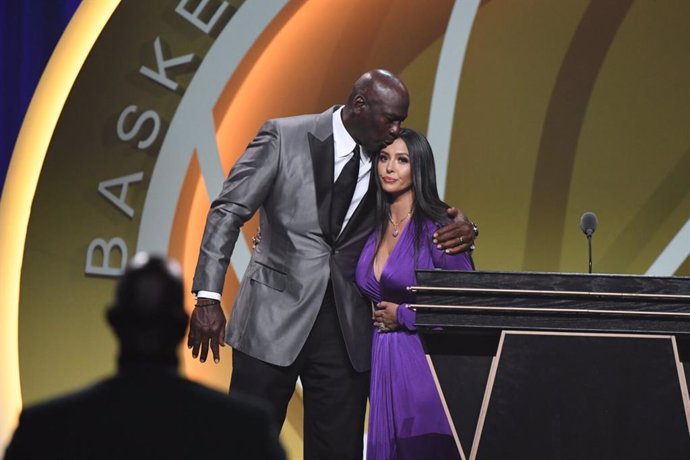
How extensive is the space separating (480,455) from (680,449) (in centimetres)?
56

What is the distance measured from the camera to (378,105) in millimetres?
3322

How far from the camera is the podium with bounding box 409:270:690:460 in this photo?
3.12 metres

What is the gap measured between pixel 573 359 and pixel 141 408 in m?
2.03

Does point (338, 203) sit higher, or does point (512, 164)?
point (512, 164)

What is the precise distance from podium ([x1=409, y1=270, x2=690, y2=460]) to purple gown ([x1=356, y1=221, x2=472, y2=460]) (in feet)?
1.84

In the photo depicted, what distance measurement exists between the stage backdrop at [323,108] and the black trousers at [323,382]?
1.56m

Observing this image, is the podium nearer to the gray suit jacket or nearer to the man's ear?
the gray suit jacket

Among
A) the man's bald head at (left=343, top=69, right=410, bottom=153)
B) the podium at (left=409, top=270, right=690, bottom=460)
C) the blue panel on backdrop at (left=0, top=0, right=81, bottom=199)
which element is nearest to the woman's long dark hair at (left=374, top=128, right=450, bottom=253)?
the man's bald head at (left=343, top=69, right=410, bottom=153)

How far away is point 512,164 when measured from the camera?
5598 millimetres

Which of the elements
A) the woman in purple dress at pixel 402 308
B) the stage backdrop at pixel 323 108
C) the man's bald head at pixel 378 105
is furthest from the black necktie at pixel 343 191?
the stage backdrop at pixel 323 108

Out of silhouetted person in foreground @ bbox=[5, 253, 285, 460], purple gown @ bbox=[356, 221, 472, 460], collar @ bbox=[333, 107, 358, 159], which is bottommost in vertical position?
silhouetted person in foreground @ bbox=[5, 253, 285, 460]

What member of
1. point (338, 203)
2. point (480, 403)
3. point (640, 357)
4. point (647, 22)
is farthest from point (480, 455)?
point (647, 22)

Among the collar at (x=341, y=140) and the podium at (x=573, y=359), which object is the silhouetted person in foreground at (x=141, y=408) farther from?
the collar at (x=341, y=140)

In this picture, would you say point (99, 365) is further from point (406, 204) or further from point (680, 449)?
point (680, 449)
